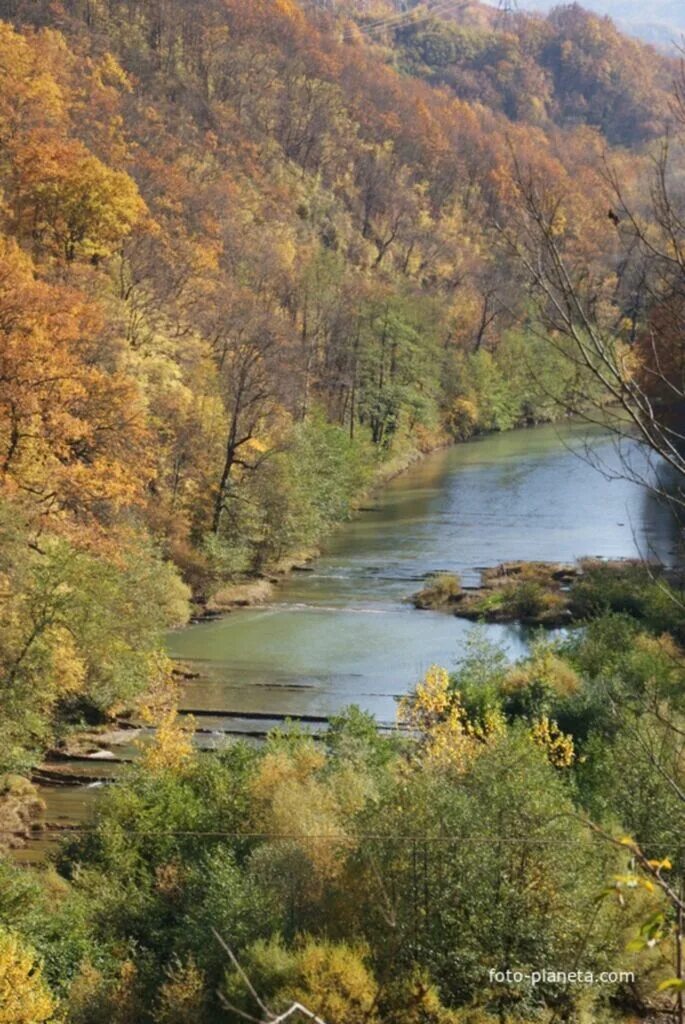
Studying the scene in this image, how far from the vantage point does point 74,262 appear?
36812mm

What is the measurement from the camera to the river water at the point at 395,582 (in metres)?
23.6

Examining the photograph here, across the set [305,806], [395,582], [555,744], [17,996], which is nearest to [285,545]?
[395,582]

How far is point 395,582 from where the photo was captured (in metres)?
32.6

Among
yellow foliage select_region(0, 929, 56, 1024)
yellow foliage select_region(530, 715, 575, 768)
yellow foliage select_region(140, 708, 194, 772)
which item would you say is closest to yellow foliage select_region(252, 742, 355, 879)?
yellow foliage select_region(140, 708, 194, 772)

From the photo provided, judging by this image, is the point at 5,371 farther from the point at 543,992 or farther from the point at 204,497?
the point at 543,992

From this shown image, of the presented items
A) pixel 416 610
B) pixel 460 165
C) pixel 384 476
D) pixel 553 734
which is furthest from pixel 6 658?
pixel 460 165

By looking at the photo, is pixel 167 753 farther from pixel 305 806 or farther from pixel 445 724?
pixel 305 806

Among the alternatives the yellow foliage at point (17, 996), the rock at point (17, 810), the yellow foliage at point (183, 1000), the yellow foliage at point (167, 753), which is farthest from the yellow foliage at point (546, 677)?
the yellow foliage at point (17, 996)

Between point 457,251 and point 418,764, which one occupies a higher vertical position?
point 457,251

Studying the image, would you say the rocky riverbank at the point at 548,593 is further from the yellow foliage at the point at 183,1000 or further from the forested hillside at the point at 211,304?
the yellow foliage at the point at 183,1000

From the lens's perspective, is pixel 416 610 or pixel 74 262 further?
pixel 74 262

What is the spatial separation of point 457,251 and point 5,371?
55.9 m

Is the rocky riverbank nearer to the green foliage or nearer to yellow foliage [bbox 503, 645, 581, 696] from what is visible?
yellow foliage [bbox 503, 645, 581, 696]

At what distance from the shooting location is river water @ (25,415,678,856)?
23.6m
